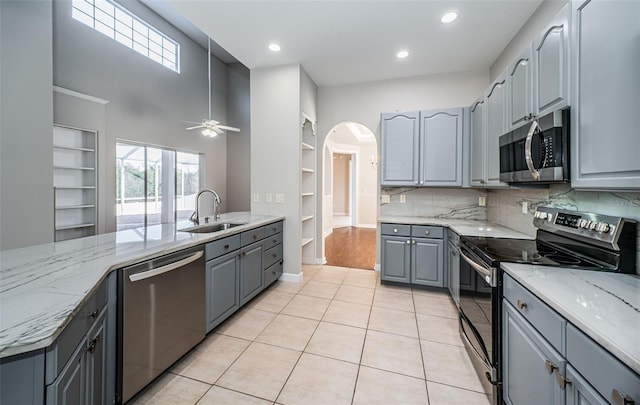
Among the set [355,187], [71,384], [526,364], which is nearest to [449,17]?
[526,364]

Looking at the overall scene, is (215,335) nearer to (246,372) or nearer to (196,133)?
(246,372)

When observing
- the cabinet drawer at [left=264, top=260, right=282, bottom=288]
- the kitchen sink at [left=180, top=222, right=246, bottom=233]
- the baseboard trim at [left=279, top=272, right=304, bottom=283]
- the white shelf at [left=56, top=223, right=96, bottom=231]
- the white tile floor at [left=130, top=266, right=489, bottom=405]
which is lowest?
the white tile floor at [left=130, top=266, right=489, bottom=405]

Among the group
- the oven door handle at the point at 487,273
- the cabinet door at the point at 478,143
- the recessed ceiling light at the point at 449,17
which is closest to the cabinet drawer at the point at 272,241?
the oven door handle at the point at 487,273

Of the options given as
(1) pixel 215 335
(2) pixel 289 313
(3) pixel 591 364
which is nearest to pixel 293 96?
(2) pixel 289 313

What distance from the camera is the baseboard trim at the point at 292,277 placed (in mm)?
3631

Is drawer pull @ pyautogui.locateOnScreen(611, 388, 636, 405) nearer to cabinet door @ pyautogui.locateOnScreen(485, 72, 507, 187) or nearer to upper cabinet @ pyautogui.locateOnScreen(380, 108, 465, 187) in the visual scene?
cabinet door @ pyautogui.locateOnScreen(485, 72, 507, 187)

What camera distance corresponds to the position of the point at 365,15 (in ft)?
8.36

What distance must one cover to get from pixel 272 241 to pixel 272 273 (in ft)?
1.34

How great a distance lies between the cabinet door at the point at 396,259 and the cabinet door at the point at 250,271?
157cm

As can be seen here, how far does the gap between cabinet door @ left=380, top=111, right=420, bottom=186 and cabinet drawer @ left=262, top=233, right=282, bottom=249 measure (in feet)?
5.29

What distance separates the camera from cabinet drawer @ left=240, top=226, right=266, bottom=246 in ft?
8.74

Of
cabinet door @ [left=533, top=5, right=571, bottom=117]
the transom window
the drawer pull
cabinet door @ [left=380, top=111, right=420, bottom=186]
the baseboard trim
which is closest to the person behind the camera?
the drawer pull

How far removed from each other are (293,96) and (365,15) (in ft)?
4.41

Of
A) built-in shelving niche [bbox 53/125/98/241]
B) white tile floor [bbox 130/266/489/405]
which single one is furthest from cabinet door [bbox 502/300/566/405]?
built-in shelving niche [bbox 53/125/98/241]
